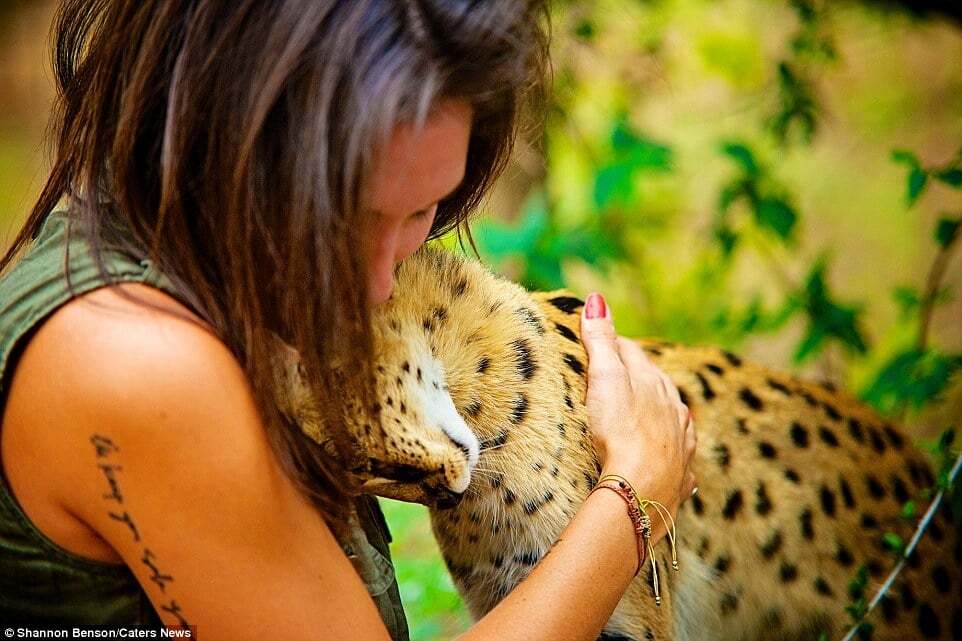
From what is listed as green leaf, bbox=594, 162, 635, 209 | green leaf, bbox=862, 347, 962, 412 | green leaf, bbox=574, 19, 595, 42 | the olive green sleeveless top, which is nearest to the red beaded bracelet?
the olive green sleeveless top

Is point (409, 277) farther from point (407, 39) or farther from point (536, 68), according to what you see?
point (407, 39)

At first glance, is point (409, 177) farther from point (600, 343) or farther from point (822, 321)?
point (822, 321)

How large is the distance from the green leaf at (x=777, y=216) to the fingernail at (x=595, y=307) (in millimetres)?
1484

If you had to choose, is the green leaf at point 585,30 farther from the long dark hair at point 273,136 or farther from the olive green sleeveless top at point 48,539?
the olive green sleeveless top at point 48,539

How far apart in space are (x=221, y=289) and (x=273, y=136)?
0.21 metres

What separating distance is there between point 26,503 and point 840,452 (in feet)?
5.47

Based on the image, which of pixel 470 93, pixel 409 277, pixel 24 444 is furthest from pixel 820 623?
pixel 24 444

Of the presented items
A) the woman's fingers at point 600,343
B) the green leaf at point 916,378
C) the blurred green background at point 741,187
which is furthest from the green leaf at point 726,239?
the woman's fingers at point 600,343

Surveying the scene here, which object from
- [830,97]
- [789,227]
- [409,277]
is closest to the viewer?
[409,277]

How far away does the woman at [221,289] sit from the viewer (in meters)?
1.20

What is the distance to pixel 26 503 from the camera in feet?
4.28

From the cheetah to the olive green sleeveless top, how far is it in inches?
11.7

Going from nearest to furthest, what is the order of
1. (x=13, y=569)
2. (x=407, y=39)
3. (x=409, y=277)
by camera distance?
(x=407, y=39)
(x=13, y=569)
(x=409, y=277)

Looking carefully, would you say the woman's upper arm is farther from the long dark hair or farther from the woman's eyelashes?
the woman's eyelashes
